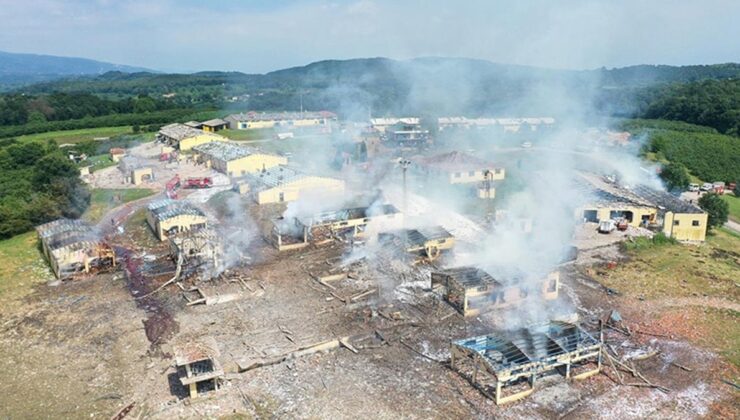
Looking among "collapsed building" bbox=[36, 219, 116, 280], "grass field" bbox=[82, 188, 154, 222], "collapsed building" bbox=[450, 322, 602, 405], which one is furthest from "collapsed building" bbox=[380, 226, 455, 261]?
"grass field" bbox=[82, 188, 154, 222]

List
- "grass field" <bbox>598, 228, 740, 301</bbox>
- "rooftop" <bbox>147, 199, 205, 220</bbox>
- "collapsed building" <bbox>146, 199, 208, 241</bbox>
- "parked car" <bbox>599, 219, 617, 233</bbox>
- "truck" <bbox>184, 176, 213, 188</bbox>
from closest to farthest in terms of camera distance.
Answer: "grass field" <bbox>598, 228, 740, 301</bbox>
"collapsed building" <bbox>146, 199, 208, 241</bbox>
"rooftop" <bbox>147, 199, 205, 220</bbox>
"parked car" <bbox>599, 219, 617, 233</bbox>
"truck" <bbox>184, 176, 213, 188</bbox>

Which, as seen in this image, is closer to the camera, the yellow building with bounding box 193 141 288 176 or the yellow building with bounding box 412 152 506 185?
the yellow building with bounding box 412 152 506 185

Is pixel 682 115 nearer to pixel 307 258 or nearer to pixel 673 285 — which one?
pixel 673 285

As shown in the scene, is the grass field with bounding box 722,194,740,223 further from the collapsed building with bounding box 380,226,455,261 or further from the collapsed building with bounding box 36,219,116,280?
the collapsed building with bounding box 36,219,116,280

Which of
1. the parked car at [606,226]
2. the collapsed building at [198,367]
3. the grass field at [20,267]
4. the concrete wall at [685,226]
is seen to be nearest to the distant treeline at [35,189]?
the grass field at [20,267]

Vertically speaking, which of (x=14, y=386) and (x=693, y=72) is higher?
(x=693, y=72)

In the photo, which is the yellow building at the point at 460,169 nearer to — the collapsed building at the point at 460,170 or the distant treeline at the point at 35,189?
the collapsed building at the point at 460,170

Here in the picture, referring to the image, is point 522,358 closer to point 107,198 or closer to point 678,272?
point 678,272

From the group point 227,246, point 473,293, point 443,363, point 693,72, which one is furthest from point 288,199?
point 693,72
